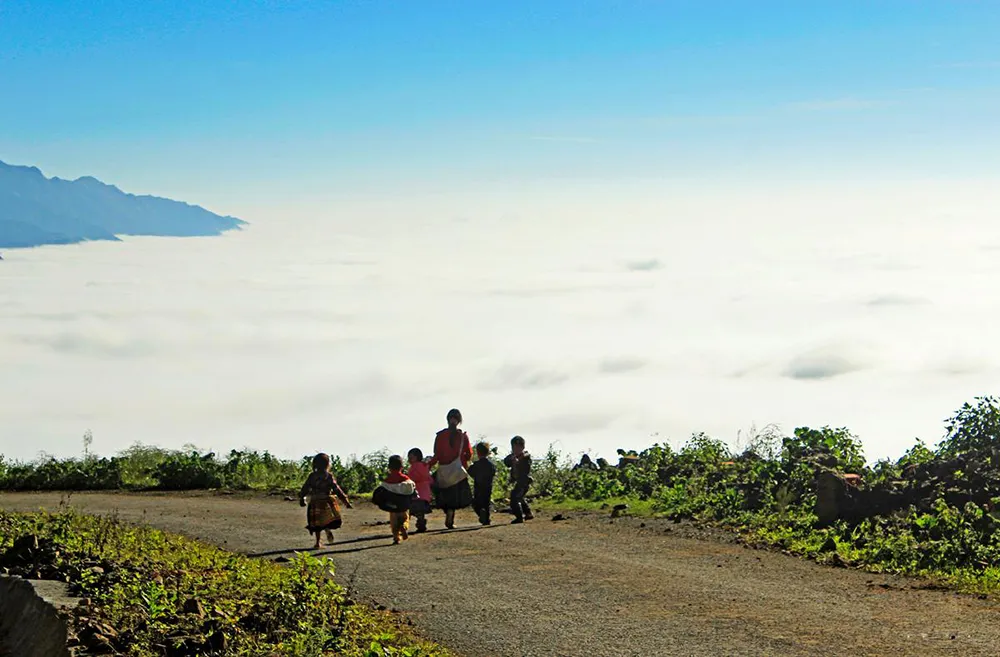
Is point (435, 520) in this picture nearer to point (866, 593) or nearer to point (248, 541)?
point (248, 541)

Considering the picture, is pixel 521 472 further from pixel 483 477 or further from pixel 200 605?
pixel 200 605

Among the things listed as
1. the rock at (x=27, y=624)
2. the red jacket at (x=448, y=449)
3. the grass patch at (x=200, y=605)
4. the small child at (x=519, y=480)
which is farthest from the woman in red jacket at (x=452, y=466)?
the rock at (x=27, y=624)

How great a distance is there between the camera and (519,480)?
1967 cm

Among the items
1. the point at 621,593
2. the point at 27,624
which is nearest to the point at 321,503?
the point at 621,593

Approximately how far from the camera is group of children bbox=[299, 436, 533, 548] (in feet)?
55.9

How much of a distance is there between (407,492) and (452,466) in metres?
1.74

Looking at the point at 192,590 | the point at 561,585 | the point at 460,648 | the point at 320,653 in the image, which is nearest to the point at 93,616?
the point at 192,590

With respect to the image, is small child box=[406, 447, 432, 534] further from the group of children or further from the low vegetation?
the low vegetation

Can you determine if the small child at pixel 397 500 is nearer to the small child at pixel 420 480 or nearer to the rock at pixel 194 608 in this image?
the small child at pixel 420 480

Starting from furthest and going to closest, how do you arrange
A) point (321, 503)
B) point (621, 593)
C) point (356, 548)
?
point (321, 503), point (356, 548), point (621, 593)

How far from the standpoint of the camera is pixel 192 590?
12102 mm

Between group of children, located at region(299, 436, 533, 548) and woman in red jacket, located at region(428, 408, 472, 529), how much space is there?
0.18 meters

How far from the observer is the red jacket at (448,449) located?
19312 mm

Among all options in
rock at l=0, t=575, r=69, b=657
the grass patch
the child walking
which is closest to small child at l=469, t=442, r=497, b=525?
the child walking
